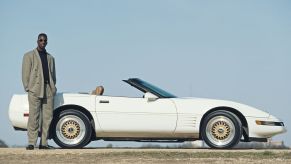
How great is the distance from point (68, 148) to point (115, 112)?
1.04 metres

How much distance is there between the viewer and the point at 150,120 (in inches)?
443

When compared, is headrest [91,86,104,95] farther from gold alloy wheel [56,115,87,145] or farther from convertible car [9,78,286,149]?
gold alloy wheel [56,115,87,145]

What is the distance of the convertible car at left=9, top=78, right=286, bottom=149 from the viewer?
11.2m

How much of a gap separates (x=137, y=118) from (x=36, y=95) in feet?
5.94

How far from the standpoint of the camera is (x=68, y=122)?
36.8 feet

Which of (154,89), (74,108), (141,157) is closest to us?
(141,157)

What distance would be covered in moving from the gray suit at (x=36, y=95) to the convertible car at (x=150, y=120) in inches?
9.0

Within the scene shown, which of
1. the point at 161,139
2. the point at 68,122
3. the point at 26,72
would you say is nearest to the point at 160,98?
the point at 161,139

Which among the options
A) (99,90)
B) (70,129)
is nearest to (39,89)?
(70,129)

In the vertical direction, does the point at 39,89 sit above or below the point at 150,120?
above

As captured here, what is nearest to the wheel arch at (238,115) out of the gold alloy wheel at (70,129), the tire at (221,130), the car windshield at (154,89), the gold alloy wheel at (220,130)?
the tire at (221,130)

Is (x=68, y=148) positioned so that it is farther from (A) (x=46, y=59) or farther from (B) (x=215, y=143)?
(B) (x=215, y=143)

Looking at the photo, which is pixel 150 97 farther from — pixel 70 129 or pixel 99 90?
pixel 70 129

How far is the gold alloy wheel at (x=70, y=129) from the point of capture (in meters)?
11.2
